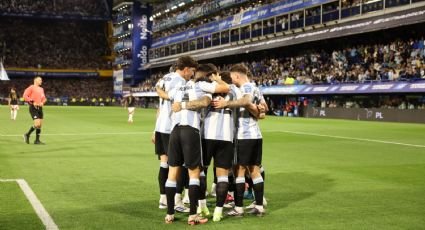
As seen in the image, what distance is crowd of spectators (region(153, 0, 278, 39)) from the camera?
204ft

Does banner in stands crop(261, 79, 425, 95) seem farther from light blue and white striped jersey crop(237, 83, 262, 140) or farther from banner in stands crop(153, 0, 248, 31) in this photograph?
light blue and white striped jersey crop(237, 83, 262, 140)

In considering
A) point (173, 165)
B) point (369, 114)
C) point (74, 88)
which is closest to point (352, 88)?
point (369, 114)

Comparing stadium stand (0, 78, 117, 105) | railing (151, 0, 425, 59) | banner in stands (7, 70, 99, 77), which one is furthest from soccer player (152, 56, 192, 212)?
banner in stands (7, 70, 99, 77)

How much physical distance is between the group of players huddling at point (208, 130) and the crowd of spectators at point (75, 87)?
9169 centimetres

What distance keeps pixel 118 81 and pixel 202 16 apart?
3154cm

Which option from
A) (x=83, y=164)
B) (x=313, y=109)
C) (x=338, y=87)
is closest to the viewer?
(x=83, y=164)

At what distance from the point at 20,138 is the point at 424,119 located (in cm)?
2513

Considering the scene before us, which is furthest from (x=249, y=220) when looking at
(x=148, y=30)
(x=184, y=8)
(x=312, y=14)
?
(x=148, y=30)

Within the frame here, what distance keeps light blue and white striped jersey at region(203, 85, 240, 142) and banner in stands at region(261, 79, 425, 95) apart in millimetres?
29294

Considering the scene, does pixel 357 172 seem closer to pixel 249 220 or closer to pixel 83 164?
pixel 249 220

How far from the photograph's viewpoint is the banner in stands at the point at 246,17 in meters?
50.3

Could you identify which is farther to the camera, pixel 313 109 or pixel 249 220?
pixel 313 109

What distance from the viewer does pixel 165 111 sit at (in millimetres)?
8531

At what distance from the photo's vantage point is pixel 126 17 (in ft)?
316
